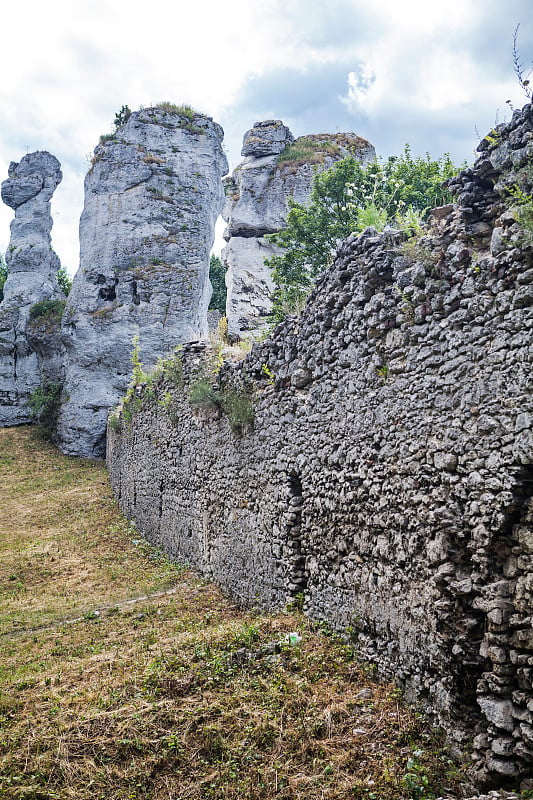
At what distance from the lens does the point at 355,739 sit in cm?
411

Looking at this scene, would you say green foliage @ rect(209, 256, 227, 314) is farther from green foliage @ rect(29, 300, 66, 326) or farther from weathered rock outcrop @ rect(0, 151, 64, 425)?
green foliage @ rect(29, 300, 66, 326)

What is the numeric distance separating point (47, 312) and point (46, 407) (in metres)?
4.65

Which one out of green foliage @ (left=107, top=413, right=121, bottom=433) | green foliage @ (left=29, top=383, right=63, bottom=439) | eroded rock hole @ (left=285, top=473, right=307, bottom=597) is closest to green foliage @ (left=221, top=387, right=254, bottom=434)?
eroded rock hole @ (left=285, top=473, right=307, bottom=597)

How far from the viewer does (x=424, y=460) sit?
14.4ft

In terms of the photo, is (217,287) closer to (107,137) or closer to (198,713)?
(107,137)

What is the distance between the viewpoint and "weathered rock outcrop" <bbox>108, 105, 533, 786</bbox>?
3.60 meters

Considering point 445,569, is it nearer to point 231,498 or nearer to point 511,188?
point 511,188

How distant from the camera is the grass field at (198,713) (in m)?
3.89

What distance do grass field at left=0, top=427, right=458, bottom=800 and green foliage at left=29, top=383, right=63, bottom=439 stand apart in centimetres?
1704

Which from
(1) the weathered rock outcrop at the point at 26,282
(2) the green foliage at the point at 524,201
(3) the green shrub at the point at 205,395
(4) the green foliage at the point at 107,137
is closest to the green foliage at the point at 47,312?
(1) the weathered rock outcrop at the point at 26,282

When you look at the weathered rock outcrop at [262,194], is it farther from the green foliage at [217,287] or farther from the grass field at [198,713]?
the grass field at [198,713]

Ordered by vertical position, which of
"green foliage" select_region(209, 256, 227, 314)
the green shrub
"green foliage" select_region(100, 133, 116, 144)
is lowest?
the green shrub

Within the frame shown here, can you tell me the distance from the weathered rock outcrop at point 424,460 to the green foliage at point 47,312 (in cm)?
2100

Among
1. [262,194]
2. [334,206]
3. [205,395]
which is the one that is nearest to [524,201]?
[205,395]
